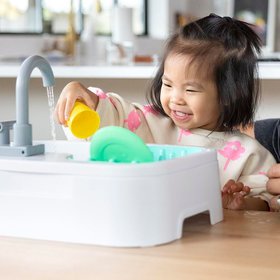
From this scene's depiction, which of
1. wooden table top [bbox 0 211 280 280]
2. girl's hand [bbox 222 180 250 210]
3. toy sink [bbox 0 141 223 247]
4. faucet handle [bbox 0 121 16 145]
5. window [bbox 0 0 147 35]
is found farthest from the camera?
window [bbox 0 0 147 35]

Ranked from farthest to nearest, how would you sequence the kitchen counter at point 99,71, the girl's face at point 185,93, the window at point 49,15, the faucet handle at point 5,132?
the window at point 49,15
the kitchen counter at point 99,71
the girl's face at point 185,93
the faucet handle at point 5,132

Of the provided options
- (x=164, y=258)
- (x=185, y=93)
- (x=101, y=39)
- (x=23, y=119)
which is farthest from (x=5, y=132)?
(x=101, y=39)

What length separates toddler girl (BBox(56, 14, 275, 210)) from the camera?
1.64 metres

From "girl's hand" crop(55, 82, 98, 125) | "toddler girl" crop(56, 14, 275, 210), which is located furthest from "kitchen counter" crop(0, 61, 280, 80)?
"girl's hand" crop(55, 82, 98, 125)

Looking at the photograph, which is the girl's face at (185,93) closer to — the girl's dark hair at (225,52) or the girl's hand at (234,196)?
the girl's dark hair at (225,52)

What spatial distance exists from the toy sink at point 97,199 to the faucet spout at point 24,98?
0.17 feet

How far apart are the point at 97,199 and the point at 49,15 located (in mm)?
3644

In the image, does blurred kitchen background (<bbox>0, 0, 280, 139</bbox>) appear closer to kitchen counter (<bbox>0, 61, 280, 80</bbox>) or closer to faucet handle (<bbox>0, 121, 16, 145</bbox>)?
kitchen counter (<bbox>0, 61, 280, 80</bbox>)

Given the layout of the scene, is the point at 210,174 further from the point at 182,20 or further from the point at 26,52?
the point at 182,20

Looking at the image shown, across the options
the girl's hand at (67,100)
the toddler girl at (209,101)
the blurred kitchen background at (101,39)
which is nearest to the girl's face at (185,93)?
the toddler girl at (209,101)

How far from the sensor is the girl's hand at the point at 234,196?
1424 mm

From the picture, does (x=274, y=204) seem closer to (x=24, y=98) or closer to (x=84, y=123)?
(x=84, y=123)

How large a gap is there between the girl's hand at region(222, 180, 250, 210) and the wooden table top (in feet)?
0.62

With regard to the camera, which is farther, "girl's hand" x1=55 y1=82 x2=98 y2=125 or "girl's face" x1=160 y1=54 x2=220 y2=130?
"girl's face" x1=160 y1=54 x2=220 y2=130
